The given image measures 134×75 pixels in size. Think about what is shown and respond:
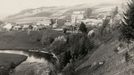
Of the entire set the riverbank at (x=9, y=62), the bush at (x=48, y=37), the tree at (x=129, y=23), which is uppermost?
the tree at (x=129, y=23)

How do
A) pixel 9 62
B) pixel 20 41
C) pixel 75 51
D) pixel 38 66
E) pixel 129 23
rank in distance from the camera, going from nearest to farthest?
1. pixel 129 23
2. pixel 75 51
3. pixel 38 66
4. pixel 9 62
5. pixel 20 41

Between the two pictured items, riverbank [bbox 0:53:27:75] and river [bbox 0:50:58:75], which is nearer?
river [bbox 0:50:58:75]

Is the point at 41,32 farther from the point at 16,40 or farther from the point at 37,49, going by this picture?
the point at 37,49

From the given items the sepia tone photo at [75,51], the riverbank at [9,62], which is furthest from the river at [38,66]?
the riverbank at [9,62]

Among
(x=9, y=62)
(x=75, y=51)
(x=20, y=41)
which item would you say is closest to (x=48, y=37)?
(x=20, y=41)

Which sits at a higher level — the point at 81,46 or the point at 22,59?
the point at 81,46

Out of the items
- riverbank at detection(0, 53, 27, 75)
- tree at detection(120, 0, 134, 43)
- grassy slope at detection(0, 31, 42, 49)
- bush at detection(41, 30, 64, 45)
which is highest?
tree at detection(120, 0, 134, 43)

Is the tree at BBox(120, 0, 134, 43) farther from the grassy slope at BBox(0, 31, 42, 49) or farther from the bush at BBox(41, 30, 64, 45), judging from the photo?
the bush at BBox(41, 30, 64, 45)

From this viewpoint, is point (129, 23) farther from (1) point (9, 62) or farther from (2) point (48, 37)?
(2) point (48, 37)

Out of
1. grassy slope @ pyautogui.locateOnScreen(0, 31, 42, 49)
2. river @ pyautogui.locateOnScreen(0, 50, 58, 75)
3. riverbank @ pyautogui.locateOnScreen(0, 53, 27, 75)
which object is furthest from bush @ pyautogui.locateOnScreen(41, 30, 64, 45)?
riverbank @ pyautogui.locateOnScreen(0, 53, 27, 75)

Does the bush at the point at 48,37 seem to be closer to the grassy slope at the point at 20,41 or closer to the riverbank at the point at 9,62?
the grassy slope at the point at 20,41

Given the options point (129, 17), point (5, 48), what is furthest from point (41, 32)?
point (129, 17)
